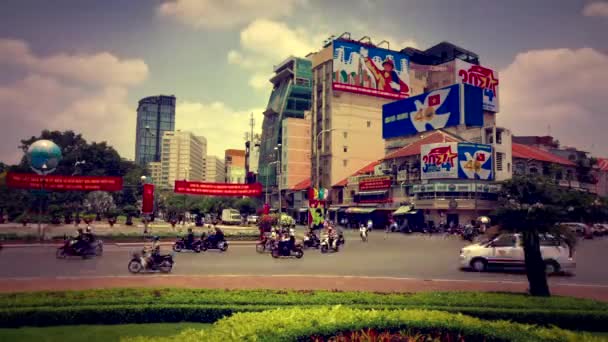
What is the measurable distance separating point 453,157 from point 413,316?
42253 millimetres

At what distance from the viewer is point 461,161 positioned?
46375 millimetres

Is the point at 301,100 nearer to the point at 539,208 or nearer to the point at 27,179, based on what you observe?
the point at 27,179

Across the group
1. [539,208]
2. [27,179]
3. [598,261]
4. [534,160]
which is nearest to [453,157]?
[534,160]

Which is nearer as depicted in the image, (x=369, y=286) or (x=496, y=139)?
(x=369, y=286)

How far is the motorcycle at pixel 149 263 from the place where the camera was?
16.0 m

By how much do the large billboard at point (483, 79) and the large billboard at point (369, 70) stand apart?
394 inches

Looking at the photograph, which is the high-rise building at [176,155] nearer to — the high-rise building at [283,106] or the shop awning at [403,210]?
the high-rise building at [283,106]

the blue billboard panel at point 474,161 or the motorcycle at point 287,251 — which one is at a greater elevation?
the blue billboard panel at point 474,161

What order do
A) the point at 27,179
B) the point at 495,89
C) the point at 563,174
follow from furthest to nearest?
the point at 495,89 → the point at 563,174 → the point at 27,179

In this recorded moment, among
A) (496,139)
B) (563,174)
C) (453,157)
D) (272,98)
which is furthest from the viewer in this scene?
(272,98)

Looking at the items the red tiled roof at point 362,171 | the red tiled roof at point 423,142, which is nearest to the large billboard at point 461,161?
the red tiled roof at point 423,142

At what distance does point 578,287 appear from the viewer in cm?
1391

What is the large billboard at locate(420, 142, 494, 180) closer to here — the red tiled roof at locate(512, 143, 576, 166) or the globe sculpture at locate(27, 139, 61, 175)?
the red tiled roof at locate(512, 143, 576, 166)

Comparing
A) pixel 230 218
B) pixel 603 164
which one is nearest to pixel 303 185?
pixel 230 218
